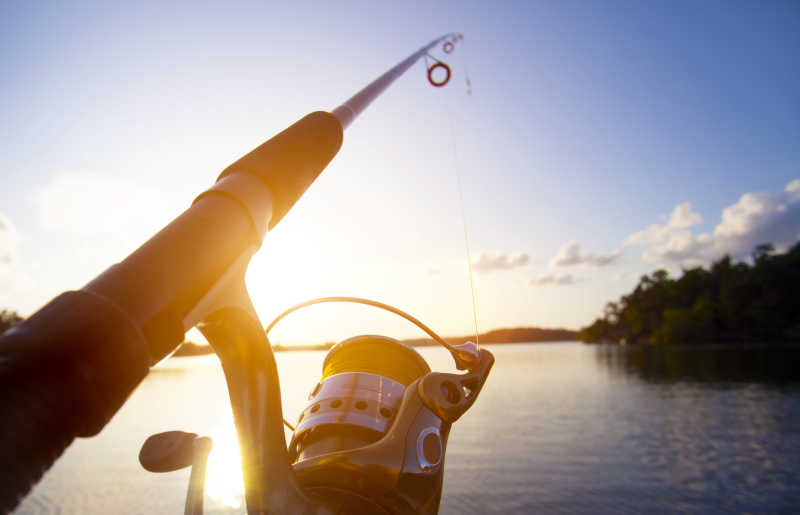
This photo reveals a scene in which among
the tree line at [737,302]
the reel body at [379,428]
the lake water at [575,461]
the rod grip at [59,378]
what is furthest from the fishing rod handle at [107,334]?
the tree line at [737,302]

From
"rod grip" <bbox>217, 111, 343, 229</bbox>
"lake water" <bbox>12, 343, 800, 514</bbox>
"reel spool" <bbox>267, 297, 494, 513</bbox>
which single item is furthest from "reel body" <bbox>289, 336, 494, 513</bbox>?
"lake water" <bbox>12, 343, 800, 514</bbox>

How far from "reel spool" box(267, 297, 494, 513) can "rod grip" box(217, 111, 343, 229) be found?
0.53 m

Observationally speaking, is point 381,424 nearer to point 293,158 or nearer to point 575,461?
point 293,158

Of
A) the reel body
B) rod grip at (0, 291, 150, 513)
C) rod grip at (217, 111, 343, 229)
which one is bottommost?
the reel body

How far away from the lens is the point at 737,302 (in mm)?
73062

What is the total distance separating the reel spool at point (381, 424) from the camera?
43.8 inches

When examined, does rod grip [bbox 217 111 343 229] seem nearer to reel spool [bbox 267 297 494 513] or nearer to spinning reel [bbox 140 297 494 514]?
spinning reel [bbox 140 297 494 514]

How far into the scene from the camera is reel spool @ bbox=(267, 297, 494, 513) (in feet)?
3.65

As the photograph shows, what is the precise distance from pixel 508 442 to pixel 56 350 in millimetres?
12971

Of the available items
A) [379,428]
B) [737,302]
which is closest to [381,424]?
[379,428]

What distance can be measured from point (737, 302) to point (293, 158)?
87922 millimetres

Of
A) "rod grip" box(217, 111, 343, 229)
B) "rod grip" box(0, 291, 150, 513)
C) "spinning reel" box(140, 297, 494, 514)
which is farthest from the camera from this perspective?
"spinning reel" box(140, 297, 494, 514)

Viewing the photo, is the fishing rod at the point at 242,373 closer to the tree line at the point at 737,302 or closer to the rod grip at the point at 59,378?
the rod grip at the point at 59,378

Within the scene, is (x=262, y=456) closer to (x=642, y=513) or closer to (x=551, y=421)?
A: (x=642, y=513)
